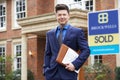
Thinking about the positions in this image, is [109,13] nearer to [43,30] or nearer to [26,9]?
[43,30]

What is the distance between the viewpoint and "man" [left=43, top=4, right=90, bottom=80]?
169 inches

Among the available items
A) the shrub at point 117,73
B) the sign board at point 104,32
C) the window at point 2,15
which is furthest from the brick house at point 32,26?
the sign board at point 104,32

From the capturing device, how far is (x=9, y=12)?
86.1 feet

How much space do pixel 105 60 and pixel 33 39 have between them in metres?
5.39

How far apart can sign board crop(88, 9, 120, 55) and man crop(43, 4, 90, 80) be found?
6862 mm

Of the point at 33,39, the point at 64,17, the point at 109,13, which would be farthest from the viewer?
the point at 33,39

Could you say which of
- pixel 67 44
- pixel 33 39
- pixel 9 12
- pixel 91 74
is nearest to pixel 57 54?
pixel 67 44

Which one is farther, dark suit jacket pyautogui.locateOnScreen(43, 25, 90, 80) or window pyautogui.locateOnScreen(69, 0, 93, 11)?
window pyautogui.locateOnScreen(69, 0, 93, 11)

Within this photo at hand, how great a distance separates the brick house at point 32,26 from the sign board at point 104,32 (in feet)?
21.0

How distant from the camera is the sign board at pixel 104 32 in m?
11.3

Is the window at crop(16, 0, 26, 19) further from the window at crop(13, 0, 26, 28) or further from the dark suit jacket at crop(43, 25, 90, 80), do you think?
the dark suit jacket at crop(43, 25, 90, 80)

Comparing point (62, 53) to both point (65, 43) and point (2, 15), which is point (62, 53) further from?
point (2, 15)

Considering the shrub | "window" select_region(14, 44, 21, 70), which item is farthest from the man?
"window" select_region(14, 44, 21, 70)

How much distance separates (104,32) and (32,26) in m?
9.27
